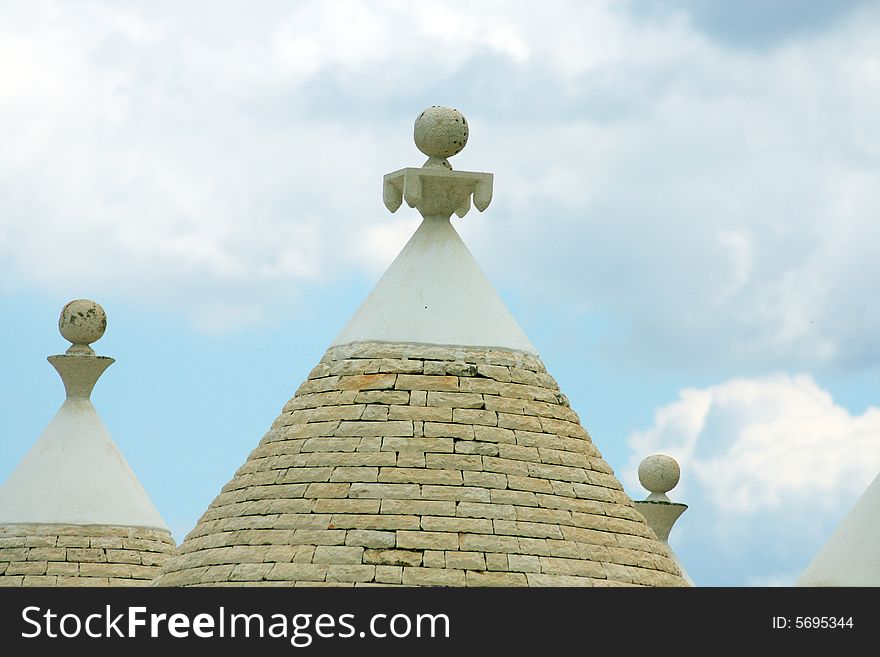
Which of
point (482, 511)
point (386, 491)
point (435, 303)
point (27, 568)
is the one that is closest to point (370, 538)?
point (386, 491)

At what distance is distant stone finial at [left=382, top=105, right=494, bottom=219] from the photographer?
65.7ft

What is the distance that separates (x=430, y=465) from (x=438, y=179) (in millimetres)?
2846

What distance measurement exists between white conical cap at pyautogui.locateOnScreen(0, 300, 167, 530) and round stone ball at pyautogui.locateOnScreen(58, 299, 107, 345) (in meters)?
0.29

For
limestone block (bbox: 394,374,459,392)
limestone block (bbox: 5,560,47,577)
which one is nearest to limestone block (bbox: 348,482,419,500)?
limestone block (bbox: 394,374,459,392)

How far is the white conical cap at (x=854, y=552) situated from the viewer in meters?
21.0

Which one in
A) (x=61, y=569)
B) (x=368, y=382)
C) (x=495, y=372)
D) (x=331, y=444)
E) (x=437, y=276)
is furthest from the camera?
(x=61, y=569)

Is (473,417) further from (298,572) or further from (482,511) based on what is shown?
(298,572)

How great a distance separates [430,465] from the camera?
18500 mm

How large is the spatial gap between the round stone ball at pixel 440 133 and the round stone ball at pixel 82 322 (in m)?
7.69

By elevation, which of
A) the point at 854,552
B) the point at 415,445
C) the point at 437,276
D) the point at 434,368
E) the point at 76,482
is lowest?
the point at 415,445

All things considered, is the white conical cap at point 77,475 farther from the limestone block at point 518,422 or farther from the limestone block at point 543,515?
the limestone block at point 543,515

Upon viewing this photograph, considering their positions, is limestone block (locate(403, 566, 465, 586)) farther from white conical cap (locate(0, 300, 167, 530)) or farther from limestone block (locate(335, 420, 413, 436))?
white conical cap (locate(0, 300, 167, 530))
